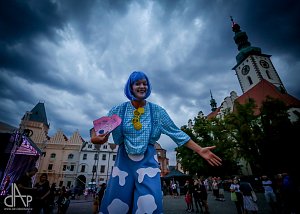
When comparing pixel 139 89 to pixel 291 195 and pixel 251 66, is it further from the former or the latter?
pixel 251 66

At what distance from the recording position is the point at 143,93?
176 cm

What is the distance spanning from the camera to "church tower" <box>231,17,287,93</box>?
35194 millimetres

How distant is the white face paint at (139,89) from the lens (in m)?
1.74

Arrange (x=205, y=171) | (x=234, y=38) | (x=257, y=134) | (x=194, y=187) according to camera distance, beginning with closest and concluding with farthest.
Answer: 1. (x=194, y=187)
2. (x=257, y=134)
3. (x=205, y=171)
4. (x=234, y=38)

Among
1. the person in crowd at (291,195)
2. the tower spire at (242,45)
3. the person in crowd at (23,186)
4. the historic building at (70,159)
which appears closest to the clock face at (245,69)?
the tower spire at (242,45)

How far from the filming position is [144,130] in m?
1.57

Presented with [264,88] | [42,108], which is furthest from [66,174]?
[264,88]

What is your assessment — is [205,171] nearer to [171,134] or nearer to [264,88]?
[264,88]

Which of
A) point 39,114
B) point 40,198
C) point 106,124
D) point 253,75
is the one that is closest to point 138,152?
point 106,124

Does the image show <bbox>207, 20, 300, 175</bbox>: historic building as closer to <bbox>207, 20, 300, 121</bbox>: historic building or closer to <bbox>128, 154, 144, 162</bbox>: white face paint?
<bbox>207, 20, 300, 121</bbox>: historic building

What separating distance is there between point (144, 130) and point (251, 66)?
1708 inches

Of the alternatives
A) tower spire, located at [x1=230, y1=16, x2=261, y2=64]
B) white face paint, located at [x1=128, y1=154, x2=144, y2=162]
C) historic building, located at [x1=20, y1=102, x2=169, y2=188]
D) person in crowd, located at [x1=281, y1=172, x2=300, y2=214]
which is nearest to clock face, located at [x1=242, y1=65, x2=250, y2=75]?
tower spire, located at [x1=230, y1=16, x2=261, y2=64]

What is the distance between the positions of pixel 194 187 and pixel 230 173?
70.7 feet

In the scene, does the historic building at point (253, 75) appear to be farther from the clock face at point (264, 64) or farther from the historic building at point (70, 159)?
the historic building at point (70, 159)
